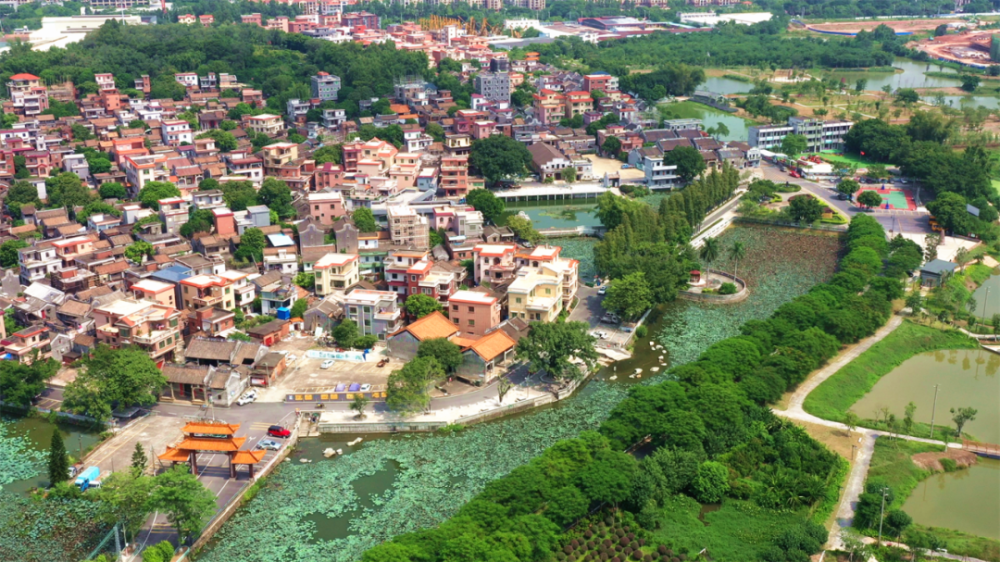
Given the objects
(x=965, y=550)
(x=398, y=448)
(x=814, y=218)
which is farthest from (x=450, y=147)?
(x=965, y=550)

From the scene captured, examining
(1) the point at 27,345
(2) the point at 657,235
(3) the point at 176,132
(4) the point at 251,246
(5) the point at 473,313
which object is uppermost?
(3) the point at 176,132

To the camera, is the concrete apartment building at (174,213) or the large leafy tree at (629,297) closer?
the large leafy tree at (629,297)

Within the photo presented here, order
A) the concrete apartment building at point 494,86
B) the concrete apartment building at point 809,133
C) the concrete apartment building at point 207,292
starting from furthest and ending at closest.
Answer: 1. the concrete apartment building at point 494,86
2. the concrete apartment building at point 809,133
3. the concrete apartment building at point 207,292

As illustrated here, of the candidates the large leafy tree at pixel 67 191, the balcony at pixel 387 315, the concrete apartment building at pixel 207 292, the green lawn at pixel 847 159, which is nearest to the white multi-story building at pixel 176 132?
the large leafy tree at pixel 67 191

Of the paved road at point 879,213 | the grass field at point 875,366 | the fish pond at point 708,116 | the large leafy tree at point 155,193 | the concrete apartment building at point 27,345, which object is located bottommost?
the grass field at point 875,366

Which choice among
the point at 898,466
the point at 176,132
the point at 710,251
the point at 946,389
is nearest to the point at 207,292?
the point at 710,251

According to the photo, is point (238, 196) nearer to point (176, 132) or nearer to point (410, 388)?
point (176, 132)

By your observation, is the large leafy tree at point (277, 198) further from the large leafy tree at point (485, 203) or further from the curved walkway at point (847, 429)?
the curved walkway at point (847, 429)
